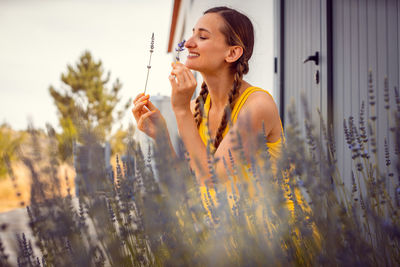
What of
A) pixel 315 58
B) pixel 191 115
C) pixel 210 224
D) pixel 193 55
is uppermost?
pixel 315 58

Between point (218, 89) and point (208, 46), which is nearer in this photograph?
point (208, 46)

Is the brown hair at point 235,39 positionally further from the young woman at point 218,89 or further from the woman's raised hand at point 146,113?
the woman's raised hand at point 146,113

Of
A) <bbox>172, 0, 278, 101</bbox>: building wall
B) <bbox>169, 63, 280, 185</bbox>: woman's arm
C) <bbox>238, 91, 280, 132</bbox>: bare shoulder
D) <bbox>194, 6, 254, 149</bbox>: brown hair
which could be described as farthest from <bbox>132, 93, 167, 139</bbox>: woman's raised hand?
<bbox>172, 0, 278, 101</bbox>: building wall

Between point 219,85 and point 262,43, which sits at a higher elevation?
point 262,43

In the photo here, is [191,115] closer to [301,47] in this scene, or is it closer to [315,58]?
[315,58]

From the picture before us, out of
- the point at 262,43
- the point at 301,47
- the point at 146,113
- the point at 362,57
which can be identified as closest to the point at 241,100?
the point at 146,113

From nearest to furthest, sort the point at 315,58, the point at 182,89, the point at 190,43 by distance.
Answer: the point at 182,89
the point at 190,43
the point at 315,58

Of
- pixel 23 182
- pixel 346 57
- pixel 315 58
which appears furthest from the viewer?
pixel 315 58

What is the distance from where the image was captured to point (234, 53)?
6.05 feet

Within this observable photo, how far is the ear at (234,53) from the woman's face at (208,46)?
2 cm

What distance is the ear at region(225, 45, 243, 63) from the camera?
182 centimetres

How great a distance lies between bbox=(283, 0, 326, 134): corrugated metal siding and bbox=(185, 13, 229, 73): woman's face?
119 cm

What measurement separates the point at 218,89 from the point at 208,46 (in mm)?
273

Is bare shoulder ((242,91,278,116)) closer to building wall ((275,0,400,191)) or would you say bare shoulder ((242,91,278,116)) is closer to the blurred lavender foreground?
building wall ((275,0,400,191))
